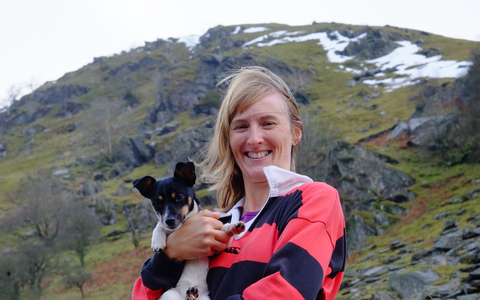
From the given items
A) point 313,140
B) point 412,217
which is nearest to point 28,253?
point 313,140

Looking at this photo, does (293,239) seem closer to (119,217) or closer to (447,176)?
(447,176)

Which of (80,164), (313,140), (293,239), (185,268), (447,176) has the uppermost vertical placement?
(293,239)

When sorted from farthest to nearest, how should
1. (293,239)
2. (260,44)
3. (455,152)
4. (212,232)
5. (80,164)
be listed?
(260,44)
(80,164)
(455,152)
(212,232)
(293,239)

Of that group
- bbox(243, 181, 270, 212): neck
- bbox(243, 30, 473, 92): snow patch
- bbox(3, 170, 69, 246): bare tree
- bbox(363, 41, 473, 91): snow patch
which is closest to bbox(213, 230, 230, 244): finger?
bbox(243, 181, 270, 212): neck

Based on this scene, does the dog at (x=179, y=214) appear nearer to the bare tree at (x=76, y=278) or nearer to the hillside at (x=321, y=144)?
the hillside at (x=321, y=144)

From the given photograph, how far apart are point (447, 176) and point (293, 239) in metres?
39.2

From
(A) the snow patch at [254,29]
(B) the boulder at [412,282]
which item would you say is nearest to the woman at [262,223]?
(B) the boulder at [412,282]

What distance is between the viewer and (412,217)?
28766 millimetres

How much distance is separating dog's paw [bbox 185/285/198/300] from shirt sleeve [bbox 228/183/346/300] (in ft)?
3.38

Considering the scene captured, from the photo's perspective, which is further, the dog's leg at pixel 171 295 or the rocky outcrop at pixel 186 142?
the rocky outcrop at pixel 186 142

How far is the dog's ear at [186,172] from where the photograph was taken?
3.78 metres

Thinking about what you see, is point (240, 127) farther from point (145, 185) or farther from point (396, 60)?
point (396, 60)

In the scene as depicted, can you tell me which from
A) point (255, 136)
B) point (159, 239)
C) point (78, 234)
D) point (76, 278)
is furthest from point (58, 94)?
point (255, 136)

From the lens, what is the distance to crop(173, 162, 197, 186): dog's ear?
378cm
